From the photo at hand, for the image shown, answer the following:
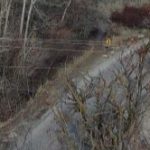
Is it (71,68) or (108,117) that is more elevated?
(108,117)

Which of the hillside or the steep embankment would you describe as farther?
the steep embankment

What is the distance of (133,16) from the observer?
4838cm

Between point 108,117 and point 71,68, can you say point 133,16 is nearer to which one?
point 71,68

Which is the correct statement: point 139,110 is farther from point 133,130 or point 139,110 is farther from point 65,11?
point 65,11

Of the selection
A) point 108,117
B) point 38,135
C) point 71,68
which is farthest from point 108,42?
point 108,117

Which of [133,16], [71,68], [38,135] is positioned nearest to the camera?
[38,135]

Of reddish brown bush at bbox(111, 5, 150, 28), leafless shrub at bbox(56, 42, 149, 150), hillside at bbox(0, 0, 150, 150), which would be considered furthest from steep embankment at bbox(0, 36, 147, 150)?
reddish brown bush at bbox(111, 5, 150, 28)

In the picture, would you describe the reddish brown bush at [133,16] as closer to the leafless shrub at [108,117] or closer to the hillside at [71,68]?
the hillside at [71,68]

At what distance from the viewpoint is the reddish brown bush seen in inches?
1854

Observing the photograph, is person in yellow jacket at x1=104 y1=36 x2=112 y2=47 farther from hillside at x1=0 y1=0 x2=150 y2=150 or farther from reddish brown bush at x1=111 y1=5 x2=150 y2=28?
reddish brown bush at x1=111 y1=5 x2=150 y2=28

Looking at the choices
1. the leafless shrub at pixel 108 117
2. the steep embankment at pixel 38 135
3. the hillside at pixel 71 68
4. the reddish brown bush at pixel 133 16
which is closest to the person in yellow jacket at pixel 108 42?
the hillside at pixel 71 68

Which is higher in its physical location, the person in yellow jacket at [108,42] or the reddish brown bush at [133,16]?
the reddish brown bush at [133,16]

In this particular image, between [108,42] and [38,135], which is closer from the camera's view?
[38,135]

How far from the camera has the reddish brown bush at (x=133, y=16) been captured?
4708 cm
